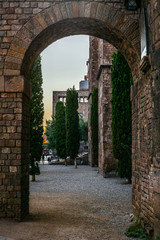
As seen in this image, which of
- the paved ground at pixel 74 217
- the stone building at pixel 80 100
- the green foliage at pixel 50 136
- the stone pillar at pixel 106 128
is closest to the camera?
the paved ground at pixel 74 217

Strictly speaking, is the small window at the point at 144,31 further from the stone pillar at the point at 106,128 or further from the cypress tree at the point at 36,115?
the stone pillar at the point at 106,128

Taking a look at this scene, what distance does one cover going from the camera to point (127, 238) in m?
5.12

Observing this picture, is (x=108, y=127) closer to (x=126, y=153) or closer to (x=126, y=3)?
(x=126, y=153)

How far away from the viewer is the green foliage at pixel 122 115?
11.8m

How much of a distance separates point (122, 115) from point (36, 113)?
14.3 feet

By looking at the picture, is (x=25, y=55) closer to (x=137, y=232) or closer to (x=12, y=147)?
(x=12, y=147)

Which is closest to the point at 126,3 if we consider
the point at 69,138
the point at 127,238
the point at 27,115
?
the point at 27,115

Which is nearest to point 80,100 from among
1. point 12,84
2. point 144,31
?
point 12,84

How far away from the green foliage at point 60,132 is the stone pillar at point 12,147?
19875 mm

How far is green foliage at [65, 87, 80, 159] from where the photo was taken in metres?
24.4

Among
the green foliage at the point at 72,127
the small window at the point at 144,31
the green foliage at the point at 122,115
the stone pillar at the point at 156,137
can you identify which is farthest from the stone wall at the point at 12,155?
the green foliage at the point at 72,127

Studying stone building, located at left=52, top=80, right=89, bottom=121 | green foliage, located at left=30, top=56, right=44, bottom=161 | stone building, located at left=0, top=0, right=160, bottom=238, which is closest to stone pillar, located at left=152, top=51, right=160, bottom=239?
stone building, located at left=0, top=0, right=160, bottom=238

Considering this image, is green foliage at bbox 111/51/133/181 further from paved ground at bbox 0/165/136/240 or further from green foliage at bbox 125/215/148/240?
green foliage at bbox 125/215/148/240

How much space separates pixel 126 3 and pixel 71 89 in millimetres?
19863
